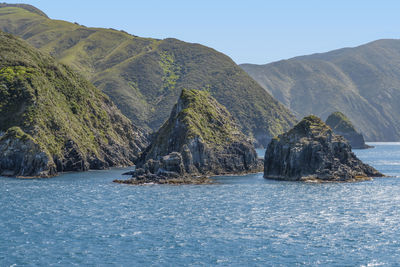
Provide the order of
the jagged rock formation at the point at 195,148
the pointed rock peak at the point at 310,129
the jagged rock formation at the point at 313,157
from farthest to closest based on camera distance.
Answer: the pointed rock peak at the point at 310,129, the jagged rock formation at the point at 195,148, the jagged rock formation at the point at 313,157

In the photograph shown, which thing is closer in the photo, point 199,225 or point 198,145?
point 199,225

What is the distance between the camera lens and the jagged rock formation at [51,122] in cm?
11875

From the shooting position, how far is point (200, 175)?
120688 mm

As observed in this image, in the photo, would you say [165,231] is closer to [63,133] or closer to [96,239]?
[96,239]

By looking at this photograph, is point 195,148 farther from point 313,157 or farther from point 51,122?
point 51,122

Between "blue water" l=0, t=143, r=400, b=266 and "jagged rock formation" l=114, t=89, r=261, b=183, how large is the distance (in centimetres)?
1169

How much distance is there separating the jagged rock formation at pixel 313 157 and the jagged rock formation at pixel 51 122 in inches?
2259

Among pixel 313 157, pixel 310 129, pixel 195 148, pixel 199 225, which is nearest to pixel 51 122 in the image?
pixel 195 148

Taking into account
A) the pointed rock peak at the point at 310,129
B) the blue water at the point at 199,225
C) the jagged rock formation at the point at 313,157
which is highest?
the pointed rock peak at the point at 310,129

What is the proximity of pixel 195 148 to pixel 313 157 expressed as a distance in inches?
1162

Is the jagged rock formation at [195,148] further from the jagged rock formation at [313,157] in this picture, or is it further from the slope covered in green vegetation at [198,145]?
the jagged rock formation at [313,157]

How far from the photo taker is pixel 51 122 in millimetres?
138750

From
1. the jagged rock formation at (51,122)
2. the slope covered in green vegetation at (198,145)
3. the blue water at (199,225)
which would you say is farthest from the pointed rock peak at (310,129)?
the jagged rock formation at (51,122)

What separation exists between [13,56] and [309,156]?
107571 millimetres
